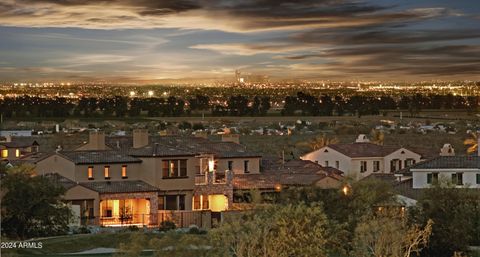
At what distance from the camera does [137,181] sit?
185 ft

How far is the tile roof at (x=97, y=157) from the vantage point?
184 feet

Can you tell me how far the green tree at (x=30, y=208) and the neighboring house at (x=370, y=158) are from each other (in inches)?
1294

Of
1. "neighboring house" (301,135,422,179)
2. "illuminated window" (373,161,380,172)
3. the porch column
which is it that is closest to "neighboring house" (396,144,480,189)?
the porch column

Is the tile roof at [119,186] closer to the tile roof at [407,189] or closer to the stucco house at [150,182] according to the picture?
the stucco house at [150,182]

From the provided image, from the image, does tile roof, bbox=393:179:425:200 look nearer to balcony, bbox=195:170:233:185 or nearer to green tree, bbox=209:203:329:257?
balcony, bbox=195:170:233:185

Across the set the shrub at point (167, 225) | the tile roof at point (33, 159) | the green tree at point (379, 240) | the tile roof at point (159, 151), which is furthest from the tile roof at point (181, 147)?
the green tree at point (379, 240)

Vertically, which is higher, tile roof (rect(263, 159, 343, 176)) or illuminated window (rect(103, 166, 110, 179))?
illuminated window (rect(103, 166, 110, 179))

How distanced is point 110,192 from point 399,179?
18.2m

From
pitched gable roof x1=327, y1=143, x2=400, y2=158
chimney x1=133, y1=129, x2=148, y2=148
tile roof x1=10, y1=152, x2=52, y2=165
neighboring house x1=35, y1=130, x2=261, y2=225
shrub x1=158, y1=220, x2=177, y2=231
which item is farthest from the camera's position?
pitched gable roof x1=327, y1=143, x2=400, y2=158

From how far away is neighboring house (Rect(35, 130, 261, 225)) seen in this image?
5338 centimetres

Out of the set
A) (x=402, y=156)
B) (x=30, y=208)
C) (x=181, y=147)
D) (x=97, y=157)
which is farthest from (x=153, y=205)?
(x=402, y=156)

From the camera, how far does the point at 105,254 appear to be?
41.7m

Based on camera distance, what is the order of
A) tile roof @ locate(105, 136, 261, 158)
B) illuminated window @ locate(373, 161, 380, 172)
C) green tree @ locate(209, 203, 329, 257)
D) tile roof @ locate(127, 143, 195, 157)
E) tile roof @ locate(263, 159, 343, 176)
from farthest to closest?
illuminated window @ locate(373, 161, 380, 172)
tile roof @ locate(263, 159, 343, 176)
tile roof @ locate(105, 136, 261, 158)
tile roof @ locate(127, 143, 195, 157)
green tree @ locate(209, 203, 329, 257)

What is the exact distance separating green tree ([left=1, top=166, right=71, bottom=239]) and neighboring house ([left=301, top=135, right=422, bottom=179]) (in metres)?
32.9
